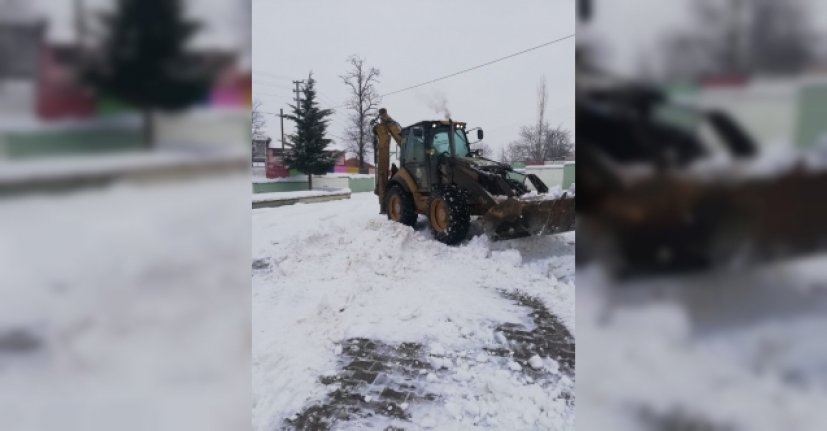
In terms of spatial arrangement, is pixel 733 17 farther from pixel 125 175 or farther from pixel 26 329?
pixel 26 329

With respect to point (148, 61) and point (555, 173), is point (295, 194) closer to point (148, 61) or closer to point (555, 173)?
point (148, 61)

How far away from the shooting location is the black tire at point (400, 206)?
2846 millimetres

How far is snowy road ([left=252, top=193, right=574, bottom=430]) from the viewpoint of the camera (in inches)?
75.2

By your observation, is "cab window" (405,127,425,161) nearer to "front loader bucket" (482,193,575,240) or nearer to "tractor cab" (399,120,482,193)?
"tractor cab" (399,120,482,193)

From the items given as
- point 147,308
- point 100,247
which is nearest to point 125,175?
point 100,247

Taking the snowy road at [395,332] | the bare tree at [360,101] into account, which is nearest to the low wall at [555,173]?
the snowy road at [395,332]

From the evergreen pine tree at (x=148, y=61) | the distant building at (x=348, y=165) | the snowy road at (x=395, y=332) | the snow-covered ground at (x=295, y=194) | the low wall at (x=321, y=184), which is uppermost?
the evergreen pine tree at (x=148, y=61)

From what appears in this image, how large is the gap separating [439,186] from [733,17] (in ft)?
6.52

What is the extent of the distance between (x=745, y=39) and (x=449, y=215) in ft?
6.24

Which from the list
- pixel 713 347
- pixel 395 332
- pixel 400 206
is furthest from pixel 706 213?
pixel 400 206

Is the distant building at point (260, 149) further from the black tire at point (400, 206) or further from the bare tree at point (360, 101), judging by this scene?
the black tire at point (400, 206)

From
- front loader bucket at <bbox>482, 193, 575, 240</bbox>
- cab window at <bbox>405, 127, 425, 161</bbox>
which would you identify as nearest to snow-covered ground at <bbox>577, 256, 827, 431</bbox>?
front loader bucket at <bbox>482, 193, 575, 240</bbox>

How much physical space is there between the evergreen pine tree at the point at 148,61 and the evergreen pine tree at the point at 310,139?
0.83 metres

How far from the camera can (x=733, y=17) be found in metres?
1.29
